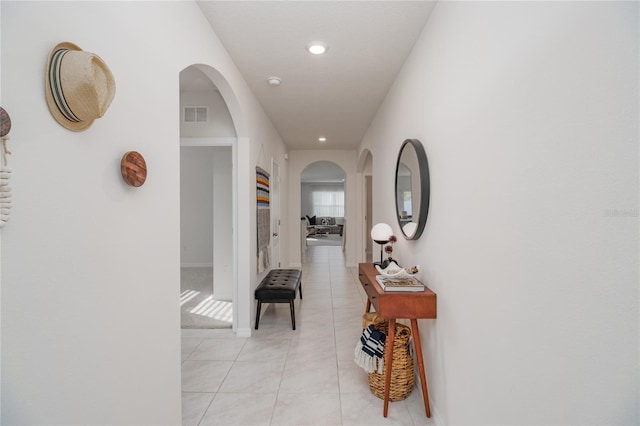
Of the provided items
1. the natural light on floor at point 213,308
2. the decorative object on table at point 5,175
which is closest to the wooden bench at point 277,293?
the natural light on floor at point 213,308

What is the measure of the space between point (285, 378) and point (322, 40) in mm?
2515

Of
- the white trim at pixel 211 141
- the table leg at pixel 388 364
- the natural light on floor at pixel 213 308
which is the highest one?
the white trim at pixel 211 141

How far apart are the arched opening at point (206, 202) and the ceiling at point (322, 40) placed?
358 millimetres

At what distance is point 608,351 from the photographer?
2.58ft

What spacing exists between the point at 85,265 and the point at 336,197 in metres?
15.5

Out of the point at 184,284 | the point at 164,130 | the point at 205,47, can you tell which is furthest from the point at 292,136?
the point at 164,130

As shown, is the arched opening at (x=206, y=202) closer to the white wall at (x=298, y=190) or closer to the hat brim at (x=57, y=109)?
the hat brim at (x=57, y=109)

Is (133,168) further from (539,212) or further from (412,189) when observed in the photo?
(412,189)

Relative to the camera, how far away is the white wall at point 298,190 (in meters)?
7.05

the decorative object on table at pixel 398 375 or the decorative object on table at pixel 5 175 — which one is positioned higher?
the decorative object on table at pixel 5 175

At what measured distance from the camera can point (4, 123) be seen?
741 mm

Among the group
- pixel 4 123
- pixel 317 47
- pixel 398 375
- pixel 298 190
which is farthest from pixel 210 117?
pixel 298 190

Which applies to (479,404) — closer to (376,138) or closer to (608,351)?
(608,351)

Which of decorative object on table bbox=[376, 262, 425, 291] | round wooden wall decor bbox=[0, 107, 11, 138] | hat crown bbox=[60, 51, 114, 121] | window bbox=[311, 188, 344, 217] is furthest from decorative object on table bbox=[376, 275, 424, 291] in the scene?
window bbox=[311, 188, 344, 217]
